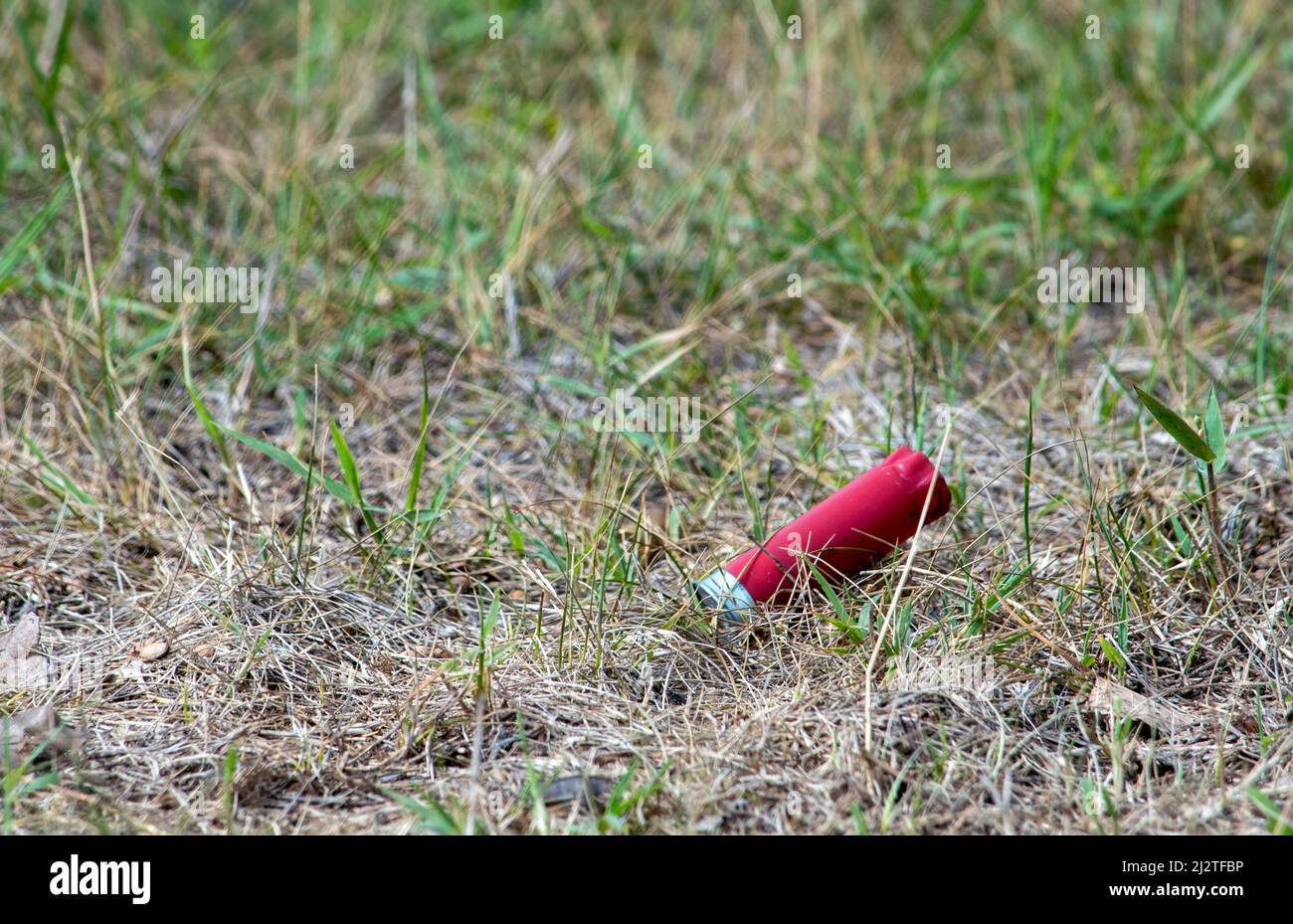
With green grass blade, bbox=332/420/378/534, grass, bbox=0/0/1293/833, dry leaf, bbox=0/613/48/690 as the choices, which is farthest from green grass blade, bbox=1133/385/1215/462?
dry leaf, bbox=0/613/48/690

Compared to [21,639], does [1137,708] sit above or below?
below

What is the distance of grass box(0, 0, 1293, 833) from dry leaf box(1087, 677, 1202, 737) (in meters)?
0.02

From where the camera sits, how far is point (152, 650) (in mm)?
2082

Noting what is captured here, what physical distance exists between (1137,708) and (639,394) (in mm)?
1207

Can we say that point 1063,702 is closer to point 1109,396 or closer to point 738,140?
point 1109,396

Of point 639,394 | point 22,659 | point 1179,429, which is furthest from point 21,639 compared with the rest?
point 1179,429

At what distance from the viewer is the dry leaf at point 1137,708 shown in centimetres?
194

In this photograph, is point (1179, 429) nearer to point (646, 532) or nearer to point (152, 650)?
point (646, 532)

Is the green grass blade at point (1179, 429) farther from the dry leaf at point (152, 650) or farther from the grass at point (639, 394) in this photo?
the dry leaf at point (152, 650)

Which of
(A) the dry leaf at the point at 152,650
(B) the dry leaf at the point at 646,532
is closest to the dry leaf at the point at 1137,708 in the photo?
(B) the dry leaf at the point at 646,532

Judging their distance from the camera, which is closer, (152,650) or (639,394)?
(152,650)

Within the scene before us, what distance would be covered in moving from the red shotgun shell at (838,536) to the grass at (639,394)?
7 cm

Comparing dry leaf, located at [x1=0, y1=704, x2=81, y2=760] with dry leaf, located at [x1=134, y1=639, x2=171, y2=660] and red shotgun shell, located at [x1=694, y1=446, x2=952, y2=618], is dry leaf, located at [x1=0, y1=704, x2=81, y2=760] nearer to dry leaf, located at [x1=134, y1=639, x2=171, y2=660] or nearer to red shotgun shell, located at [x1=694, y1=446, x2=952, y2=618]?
dry leaf, located at [x1=134, y1=639, x2=171, y2=660]

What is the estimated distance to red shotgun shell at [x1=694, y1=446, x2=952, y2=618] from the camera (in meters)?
2.16
